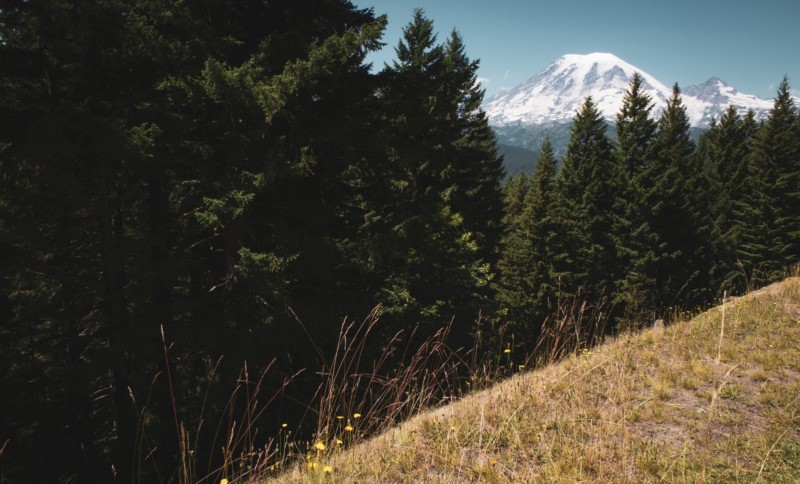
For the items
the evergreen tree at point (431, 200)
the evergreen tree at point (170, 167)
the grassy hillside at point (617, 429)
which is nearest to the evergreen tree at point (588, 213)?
the evergreen tree at point (431, 200)

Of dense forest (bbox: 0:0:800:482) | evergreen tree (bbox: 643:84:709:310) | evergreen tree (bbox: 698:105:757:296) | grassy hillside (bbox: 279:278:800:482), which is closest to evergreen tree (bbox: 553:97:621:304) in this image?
evergreen tree (bbox: 643:84:709:310)

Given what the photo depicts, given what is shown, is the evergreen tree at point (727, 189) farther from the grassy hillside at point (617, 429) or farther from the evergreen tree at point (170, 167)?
the evergreen tree at point (170, 167)

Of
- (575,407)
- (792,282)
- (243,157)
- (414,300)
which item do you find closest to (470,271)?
(414,300)

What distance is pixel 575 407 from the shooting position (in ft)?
10.7

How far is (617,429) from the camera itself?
9.59ft

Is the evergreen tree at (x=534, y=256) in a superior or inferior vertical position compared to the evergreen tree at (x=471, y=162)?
inferior

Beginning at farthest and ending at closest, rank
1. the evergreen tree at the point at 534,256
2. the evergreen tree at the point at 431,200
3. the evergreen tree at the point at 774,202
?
the evergreen tree at the point at 774,202 → the evergreen tree at the point at 534,256 → the evergreen tree at the point at 431,200

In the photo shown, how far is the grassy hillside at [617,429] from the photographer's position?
8.09ft

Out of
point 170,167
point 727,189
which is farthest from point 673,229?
point 170,167

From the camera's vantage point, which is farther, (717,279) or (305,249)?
(717,279)

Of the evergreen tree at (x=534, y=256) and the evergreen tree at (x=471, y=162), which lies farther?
the evergreen tree at (x=534, y=256)

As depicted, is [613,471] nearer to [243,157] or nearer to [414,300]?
[243,157]

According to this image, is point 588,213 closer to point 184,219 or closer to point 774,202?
point 774,202

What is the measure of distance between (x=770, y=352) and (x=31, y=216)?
13.5 meters
